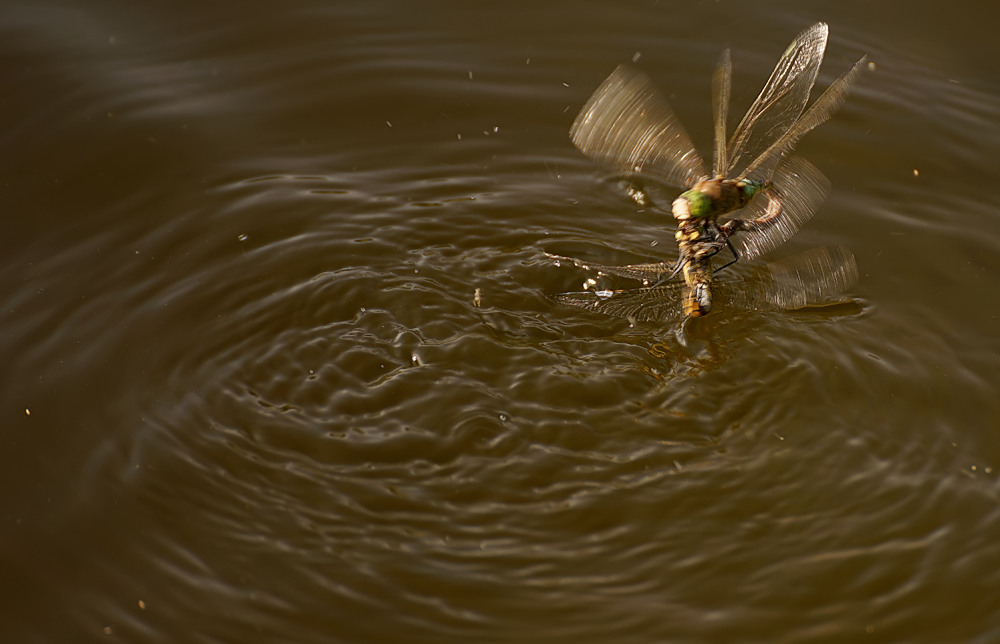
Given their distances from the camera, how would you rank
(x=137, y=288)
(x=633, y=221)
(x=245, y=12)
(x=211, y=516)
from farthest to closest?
(x=245, y=12)
(x=633, y=221)
(x=137, y=288)
(x=211, y=516)

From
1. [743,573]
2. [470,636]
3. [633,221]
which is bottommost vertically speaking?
[470,636]

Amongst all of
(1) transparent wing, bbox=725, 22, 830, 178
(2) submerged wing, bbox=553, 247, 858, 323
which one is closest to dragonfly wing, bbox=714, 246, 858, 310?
(2) submerged wing, bbox=553, 247, 858, 323

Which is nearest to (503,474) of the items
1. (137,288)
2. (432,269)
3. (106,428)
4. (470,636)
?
(470,636)

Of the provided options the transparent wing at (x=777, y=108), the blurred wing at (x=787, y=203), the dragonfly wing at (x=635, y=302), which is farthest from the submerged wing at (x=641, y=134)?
the dragonfly wing at (x=635, y=302)

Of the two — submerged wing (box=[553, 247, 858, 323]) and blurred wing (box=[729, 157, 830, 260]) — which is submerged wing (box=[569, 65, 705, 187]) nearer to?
blurred wing (box=[729, 157, 830, 260])

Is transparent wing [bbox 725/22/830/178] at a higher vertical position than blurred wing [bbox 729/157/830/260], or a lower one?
higher

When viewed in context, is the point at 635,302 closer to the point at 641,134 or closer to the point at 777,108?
the point at 641,134

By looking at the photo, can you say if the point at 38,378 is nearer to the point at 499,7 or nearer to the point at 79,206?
the point at 79,206
